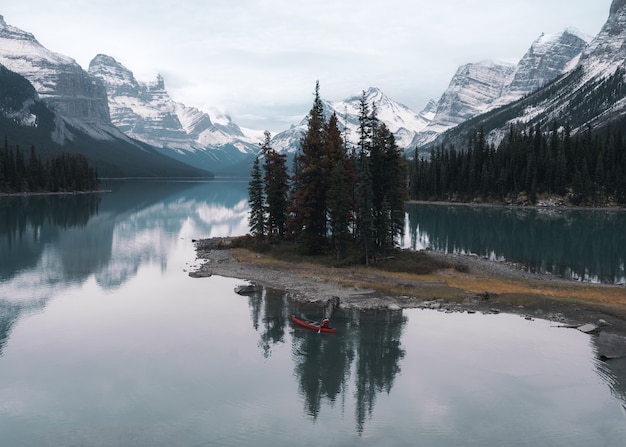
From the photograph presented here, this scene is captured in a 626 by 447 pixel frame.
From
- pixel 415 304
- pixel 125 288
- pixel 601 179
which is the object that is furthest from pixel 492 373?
pixel 601 179

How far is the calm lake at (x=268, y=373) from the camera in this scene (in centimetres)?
2547

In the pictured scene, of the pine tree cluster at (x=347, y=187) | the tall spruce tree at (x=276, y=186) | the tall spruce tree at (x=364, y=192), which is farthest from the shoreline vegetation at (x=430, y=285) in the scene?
the tall spruce tree at (x=276, y=186)

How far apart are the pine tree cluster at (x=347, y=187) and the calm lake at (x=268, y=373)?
16.1 meters

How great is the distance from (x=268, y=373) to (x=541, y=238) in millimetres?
83474

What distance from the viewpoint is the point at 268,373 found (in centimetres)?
3256

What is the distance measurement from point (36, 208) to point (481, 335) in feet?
475

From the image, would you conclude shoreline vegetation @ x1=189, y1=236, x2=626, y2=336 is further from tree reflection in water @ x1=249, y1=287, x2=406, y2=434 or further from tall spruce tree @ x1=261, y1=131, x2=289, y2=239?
tall spruce tree @ x1=261, y1=131, x2=289, y2=239

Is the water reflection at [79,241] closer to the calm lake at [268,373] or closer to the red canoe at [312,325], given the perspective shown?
the calm lake at [268,373]

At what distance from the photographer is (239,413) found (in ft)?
89.2

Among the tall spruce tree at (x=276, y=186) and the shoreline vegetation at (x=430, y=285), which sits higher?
the tall spruce tree at (x=276, y=186)

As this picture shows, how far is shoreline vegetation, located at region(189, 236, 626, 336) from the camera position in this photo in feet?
148

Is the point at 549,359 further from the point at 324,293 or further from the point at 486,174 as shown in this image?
the point at 486,174

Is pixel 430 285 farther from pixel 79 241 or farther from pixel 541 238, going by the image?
pixel 79 241

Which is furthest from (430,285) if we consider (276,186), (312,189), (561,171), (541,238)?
(561,171)
